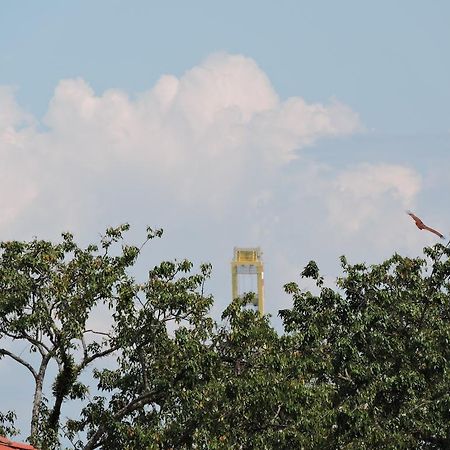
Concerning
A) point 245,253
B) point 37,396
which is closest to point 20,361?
point 37,396

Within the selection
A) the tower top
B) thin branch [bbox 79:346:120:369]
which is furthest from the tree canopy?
the tower top

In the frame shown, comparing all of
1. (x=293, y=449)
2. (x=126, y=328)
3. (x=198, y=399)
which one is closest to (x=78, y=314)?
(x=126, y=328)

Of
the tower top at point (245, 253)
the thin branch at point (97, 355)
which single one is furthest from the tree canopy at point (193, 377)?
the tower top at point (245, 253)

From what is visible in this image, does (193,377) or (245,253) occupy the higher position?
(245,253)

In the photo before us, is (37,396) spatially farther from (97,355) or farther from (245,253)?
(245,253)

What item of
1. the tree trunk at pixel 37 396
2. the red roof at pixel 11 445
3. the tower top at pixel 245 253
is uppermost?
the tower top at pixel 245 253

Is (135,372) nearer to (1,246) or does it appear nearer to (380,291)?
(1,246)

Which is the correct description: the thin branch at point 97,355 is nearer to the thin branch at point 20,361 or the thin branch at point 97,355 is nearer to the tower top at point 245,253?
the thin branch at point 20,361

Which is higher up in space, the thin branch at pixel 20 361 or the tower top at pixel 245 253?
the tower top at pixel 245 253

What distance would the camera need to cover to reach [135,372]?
3222 cm

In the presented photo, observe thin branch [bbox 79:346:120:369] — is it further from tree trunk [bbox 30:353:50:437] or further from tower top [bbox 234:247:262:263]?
tower top [bbox 234:247:262:263]

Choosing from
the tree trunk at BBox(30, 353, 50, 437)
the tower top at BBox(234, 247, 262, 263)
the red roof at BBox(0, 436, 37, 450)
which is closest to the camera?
the red roof at BBox(0, 436, 37, 450)

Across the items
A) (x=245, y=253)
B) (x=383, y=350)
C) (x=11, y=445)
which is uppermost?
(x=245, y=253)

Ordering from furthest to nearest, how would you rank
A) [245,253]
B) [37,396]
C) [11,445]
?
1. [245,253]
2. [37,396]
3. [11,445]
